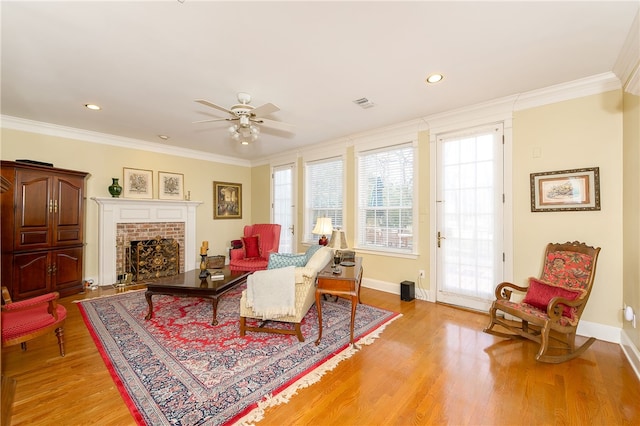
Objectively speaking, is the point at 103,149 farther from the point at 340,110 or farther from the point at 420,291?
the point at 420,291

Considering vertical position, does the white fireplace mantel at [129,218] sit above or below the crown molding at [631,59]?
below

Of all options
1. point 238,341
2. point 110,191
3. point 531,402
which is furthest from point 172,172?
point 531,402

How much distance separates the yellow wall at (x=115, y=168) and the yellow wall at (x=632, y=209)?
21.4ft

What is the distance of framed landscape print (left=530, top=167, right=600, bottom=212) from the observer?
283 cm

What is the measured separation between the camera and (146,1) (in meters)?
1.83

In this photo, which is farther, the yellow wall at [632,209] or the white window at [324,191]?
the white window at [324,191]

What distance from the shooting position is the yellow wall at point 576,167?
Result: 9.03ft

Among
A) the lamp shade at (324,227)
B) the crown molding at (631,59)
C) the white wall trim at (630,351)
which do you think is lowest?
the white wall trim at (630,351)

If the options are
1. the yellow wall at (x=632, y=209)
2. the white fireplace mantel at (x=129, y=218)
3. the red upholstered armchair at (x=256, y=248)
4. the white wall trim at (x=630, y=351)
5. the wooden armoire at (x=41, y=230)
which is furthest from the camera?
the white fireplace mantel at (x=129, y=218)

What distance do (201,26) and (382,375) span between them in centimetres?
310

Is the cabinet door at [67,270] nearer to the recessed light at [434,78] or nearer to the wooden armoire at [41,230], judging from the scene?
the wooden armoire at [41,230]

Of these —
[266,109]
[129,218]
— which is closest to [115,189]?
[129,218]

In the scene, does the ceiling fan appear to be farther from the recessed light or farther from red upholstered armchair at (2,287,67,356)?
red upholstered armchair at (2,287,67,356)

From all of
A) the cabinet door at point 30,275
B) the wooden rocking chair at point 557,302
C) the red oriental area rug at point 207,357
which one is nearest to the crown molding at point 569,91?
the wooden rocking chair at point 557,302
